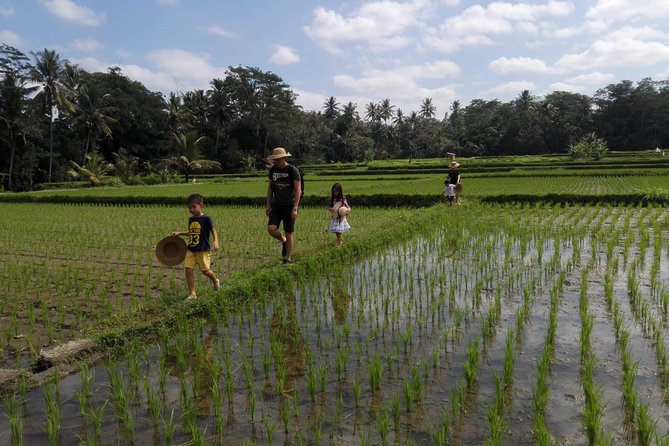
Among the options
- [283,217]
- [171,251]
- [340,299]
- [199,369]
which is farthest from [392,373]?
[283,217]

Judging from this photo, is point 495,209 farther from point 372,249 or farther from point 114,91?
point 114,91

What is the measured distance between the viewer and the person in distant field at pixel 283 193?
20.1ft

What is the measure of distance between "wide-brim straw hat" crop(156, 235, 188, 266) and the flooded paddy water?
826mm

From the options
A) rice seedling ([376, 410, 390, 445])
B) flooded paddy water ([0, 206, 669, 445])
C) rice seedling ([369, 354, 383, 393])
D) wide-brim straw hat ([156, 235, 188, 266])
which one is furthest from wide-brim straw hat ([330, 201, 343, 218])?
rice seedling ([376, 410, 390, 445])

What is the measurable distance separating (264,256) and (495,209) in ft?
26.3

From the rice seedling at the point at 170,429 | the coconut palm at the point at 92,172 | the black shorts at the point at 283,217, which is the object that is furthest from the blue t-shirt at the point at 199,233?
the coconut palm at the point at 92,172

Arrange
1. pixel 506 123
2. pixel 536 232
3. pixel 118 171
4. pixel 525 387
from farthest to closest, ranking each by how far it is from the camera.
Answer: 1. pixel 506 123
2. pixel 118 171
3. pixel 536 232
4. pixel 525 387

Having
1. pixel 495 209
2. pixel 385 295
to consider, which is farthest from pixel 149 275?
pixel 495 209

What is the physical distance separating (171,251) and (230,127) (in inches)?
1729

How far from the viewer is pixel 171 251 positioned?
16.1 feet

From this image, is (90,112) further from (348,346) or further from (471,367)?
(471,367)

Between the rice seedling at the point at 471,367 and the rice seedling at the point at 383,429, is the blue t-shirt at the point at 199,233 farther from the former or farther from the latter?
the rice seedling at the point at 383,429

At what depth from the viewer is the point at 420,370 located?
3.19 m

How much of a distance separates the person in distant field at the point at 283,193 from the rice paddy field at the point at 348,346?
0.49 metres
